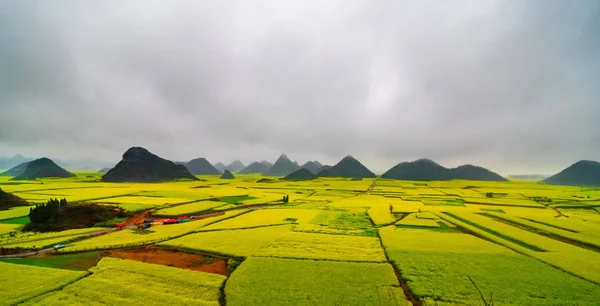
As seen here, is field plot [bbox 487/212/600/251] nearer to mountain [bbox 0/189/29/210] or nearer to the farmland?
the farmland

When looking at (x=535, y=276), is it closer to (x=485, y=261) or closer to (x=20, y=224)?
(x=485, y=261)

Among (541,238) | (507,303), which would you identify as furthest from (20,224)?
(541,238)

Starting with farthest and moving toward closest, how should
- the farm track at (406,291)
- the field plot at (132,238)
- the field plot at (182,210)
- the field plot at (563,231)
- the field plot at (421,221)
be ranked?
the field plot at (182,210), the field plot at (421,221), the field plot at (563,231), the field plot at (132,238), the farm track at (406,291)

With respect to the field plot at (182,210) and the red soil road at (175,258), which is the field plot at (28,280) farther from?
the field plot at (182,210)

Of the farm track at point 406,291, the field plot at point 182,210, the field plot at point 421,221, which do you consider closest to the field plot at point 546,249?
the field plot at point 421,221

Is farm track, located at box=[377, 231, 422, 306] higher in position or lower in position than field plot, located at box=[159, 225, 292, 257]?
lower

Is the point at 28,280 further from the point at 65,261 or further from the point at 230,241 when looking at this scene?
the point at 230,241

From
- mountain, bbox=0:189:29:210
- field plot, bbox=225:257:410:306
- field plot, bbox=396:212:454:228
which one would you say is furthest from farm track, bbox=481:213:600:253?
mountain, bbox=0:189:29:210
